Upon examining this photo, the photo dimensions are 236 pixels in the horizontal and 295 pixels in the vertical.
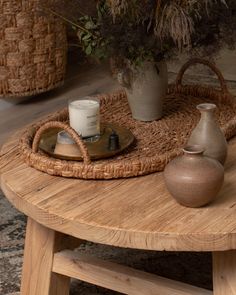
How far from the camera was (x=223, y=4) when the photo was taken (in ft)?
5.04

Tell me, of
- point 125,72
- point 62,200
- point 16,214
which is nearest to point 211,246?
point 62,200

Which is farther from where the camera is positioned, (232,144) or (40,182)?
(232,144)

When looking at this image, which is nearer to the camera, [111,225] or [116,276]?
[111,225]

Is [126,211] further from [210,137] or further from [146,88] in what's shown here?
[146,88]

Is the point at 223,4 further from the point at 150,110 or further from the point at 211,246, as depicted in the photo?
the point at 211,246

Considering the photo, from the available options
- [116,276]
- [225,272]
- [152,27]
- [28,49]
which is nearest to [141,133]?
[152,27]

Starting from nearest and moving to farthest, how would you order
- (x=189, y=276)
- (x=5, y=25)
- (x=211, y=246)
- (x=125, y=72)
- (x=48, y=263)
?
1. (x=211, y=246)
2. (x=48, y=263)
3. (x=125, y=72)
4. (x=189, y=276)
5. (x=5, y=25)

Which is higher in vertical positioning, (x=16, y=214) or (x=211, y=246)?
(x=211, y=246)

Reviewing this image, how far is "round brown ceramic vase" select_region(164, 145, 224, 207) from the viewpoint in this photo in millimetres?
1213

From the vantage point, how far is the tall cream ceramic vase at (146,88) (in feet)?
5.22

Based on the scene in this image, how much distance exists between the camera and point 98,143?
148 centimetres

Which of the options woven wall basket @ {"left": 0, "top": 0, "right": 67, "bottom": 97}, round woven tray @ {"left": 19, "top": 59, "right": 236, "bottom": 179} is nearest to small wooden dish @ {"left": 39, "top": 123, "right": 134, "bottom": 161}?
round woven tray @ {"left": 19, "top": 59, "right": 236, "bottom": 179}

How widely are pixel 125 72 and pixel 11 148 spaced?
29 centimetres

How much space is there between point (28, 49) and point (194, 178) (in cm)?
182
